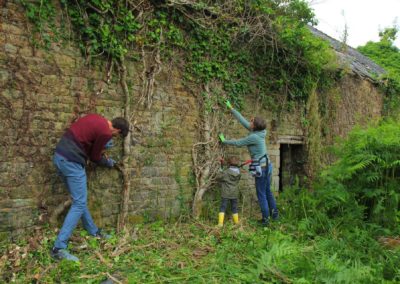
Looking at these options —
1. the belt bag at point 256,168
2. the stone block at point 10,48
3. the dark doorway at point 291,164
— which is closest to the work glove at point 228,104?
the belt bag at point 256,168

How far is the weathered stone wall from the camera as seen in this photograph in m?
4.14

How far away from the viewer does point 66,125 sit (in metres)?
4.62

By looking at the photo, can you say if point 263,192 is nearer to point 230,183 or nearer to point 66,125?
point 230,183

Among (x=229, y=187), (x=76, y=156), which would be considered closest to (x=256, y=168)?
(x=229, y=187)

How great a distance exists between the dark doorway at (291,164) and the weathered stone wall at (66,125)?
2.57 meters

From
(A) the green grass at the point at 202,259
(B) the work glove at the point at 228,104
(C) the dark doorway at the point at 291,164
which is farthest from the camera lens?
(C) the dark doorway at the point at 291,164

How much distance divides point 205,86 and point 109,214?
8.91 ft

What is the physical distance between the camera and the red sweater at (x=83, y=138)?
4.17 metres

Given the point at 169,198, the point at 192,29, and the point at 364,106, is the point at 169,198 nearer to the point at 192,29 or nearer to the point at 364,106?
the point at 192,29

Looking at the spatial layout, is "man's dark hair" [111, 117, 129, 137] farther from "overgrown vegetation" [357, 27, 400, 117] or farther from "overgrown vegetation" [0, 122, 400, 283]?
"overgrown vegetation" [357, 27, 400, 117]

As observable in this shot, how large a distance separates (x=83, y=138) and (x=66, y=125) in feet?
1.76

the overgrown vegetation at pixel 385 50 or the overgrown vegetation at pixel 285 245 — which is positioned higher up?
the overgrown vegetation at pixel 385 50

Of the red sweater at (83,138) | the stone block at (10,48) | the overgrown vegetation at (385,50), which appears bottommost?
the red sweater at (83,138)

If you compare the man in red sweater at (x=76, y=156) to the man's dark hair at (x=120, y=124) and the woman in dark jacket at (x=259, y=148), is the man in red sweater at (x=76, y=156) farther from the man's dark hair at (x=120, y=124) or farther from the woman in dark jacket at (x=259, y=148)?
the woman in dark jacket at (x=259, y=148)
